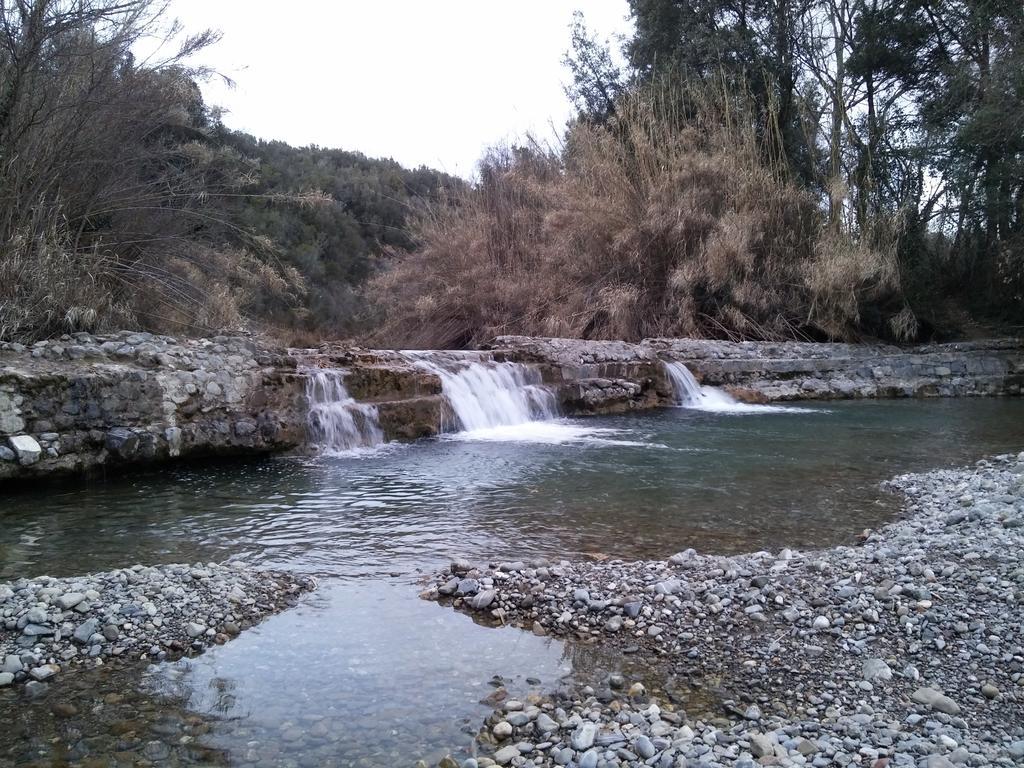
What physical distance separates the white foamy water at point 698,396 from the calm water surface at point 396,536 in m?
1.98

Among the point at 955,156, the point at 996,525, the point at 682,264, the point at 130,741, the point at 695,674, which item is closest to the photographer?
the point at 130,741

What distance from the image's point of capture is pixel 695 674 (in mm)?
2646

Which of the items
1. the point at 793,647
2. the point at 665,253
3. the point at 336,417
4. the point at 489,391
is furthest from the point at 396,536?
the point at 665,253

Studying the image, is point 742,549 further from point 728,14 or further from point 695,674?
point 728,14

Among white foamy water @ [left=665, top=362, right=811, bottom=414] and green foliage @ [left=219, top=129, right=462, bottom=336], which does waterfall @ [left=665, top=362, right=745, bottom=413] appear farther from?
green foliage @ [left=219, top=129, right=462, bottom=336]

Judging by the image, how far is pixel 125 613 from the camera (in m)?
3.05

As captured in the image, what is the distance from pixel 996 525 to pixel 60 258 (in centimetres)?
735

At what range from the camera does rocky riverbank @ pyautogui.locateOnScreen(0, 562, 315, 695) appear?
2.77 meters

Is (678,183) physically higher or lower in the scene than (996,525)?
higher

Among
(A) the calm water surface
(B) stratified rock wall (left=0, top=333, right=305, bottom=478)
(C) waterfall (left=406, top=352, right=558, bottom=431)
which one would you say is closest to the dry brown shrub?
(C) waterfall (left=406, top=352, right=558, bottom=431)

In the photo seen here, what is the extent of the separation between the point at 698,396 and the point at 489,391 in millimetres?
3867

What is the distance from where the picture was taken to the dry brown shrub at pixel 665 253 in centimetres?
1321

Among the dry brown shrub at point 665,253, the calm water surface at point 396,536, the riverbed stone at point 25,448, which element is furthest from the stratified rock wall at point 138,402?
the dry brown shrub at point 665,253

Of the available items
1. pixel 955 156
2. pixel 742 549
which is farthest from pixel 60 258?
pixel 955 156
